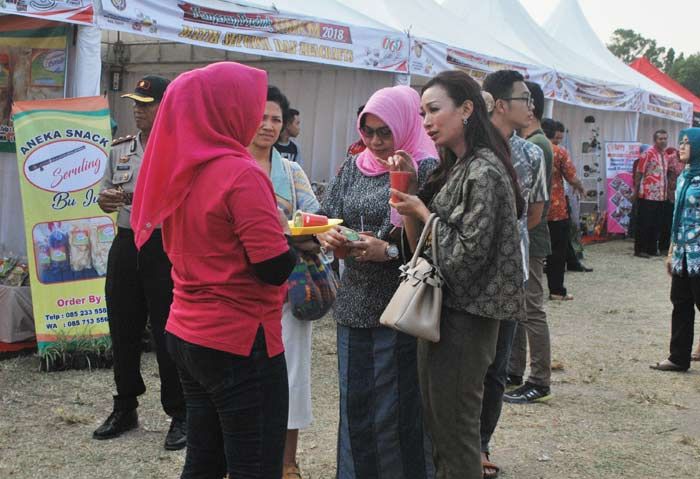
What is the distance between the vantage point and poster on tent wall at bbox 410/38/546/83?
30.2ft

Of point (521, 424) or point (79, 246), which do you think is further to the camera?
point (79, 246)

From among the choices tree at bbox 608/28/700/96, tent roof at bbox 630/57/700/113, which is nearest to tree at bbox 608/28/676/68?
tree at bbox 608/28/700/96

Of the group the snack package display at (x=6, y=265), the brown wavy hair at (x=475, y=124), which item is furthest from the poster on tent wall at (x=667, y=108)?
the brown wavy hair at (x=475, y=124)

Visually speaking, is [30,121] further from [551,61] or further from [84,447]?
[551,61]

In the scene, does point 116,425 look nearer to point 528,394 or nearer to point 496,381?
point 496,381

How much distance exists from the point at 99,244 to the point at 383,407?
3255 millimetres

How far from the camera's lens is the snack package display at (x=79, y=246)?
572cm

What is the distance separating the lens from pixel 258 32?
7328 millimetres

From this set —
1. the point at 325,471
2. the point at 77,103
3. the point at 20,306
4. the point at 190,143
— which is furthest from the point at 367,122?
the point at 20,306

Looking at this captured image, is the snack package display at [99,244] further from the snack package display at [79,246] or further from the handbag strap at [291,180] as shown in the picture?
the handbag strap at [291,180]

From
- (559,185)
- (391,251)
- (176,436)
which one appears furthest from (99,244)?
(559,185)

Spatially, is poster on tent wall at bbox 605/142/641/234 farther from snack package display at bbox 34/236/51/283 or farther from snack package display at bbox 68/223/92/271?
snack package display at bbox 34/236/51/283

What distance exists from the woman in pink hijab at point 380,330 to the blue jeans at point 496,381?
0.68m

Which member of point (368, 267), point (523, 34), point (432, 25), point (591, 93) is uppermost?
point (523, 34)
